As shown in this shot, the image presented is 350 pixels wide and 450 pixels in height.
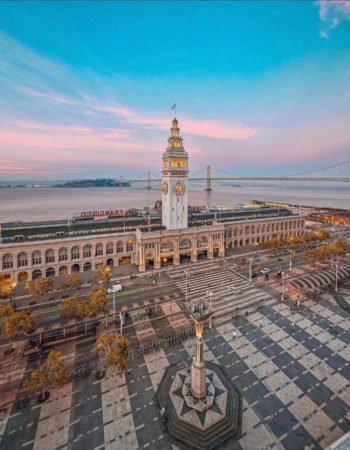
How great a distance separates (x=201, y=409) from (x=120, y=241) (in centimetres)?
5165

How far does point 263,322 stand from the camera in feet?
144

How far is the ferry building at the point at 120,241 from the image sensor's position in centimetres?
6141

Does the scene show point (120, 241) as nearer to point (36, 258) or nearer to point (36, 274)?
point (36, 258)

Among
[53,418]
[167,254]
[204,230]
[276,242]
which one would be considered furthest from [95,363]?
[276,242]

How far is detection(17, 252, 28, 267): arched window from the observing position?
60.2m

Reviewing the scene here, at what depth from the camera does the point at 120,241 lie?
7112cm

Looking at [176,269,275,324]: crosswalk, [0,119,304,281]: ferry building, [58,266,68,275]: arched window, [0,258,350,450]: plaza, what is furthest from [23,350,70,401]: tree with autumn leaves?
[58,266,68,275]: arched window

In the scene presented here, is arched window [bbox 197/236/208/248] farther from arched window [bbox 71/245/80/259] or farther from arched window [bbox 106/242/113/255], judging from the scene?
arched window [bbox 71/245/80/259]

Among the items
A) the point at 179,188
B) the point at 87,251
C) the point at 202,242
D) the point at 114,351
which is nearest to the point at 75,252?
the point at 87,251

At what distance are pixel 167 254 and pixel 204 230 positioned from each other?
14782 millimetres

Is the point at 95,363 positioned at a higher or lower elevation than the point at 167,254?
lower

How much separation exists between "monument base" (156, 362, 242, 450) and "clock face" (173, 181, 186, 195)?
51.3 meters

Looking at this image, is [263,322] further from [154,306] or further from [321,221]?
[321,221]

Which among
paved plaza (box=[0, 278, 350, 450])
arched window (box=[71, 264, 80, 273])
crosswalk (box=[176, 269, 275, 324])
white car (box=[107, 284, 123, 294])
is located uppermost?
arched window (box=[71, 264, 80, 273])
